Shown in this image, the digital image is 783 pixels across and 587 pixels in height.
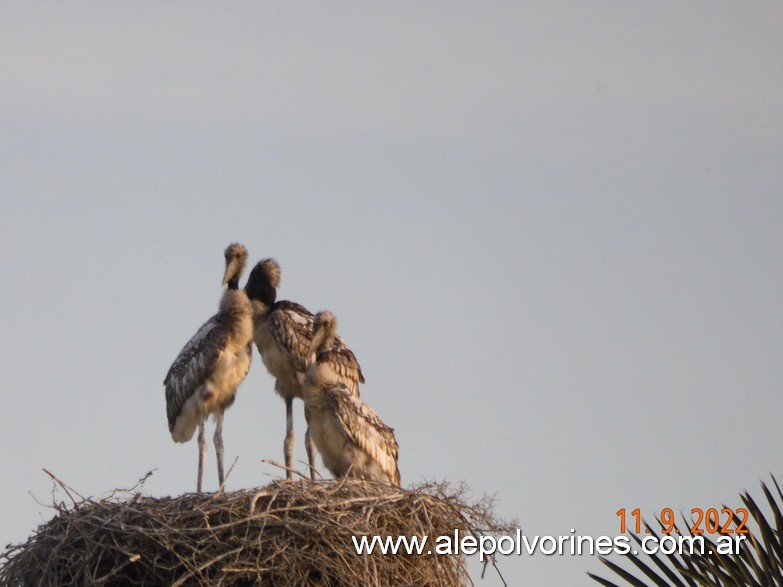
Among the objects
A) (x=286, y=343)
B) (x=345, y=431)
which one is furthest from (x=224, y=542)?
(x=286, y=343)

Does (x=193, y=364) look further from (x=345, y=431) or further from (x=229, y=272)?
(x=345, y=431)

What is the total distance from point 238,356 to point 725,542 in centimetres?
721

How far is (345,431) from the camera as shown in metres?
16.0

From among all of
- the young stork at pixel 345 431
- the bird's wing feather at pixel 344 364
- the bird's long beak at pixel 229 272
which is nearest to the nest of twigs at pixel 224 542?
the young stork at pixel 345 431

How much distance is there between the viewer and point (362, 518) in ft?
44.8

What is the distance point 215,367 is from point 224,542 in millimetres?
3606

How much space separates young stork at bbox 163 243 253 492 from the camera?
1658 centimetres

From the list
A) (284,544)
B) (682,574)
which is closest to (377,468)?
(284,544)

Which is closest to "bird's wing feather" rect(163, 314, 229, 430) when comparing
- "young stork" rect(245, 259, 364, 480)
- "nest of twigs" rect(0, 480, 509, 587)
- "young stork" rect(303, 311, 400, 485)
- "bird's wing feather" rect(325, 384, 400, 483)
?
"young stork" rect(245, 259, 364, 480)

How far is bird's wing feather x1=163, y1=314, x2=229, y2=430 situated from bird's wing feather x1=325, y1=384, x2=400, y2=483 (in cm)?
137

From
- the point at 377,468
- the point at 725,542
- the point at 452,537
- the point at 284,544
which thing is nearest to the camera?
the point at 725,542

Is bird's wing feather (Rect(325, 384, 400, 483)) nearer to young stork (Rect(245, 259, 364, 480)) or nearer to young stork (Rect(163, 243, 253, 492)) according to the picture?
young stork (Rect(245, 259, 364, 480))

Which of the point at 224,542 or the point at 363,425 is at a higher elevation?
the point at 363,425

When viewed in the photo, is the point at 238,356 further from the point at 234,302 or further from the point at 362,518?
the point at 362,518
